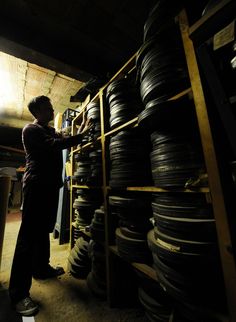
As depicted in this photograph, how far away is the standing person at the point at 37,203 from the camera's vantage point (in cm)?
152

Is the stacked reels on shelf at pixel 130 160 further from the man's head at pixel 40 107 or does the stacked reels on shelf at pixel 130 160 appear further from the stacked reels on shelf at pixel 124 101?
the man's head at pixel 40 107

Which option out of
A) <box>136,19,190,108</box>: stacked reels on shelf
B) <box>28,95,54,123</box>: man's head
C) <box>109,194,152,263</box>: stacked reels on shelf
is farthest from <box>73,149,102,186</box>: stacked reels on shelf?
<box>136,19,190,108</box>: stacked reels on shelf

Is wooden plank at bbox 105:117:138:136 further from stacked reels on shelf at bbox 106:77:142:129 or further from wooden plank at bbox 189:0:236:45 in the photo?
wooden plank at bbox 189:0:236:45

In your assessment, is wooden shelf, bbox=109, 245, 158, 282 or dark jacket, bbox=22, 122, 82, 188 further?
dark jacket, bbox=22, 122, 82, 188

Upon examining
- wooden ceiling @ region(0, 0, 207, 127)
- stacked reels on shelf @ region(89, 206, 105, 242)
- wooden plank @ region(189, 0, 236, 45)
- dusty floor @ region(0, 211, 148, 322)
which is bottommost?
dusty floor @ region(0, 211, 148, 322)

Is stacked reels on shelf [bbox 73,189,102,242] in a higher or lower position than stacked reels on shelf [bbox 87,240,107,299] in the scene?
higher

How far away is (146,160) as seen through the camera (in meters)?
1.40

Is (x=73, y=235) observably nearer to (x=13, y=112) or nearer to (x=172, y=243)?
(x=172, y=243)

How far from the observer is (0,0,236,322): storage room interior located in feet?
2.60

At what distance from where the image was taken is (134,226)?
1375mm

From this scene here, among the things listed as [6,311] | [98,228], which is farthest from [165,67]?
[6,311]

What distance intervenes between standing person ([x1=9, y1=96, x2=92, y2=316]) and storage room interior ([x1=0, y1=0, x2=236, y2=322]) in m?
0.10

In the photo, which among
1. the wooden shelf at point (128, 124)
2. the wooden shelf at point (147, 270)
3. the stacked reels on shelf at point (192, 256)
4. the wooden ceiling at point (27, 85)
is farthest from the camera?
the wooden ceiling at point (27, 85)

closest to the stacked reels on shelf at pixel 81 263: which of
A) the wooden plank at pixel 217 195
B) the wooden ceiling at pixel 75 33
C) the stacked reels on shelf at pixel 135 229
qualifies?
the stacked reels on shelf at pixel 135 229
